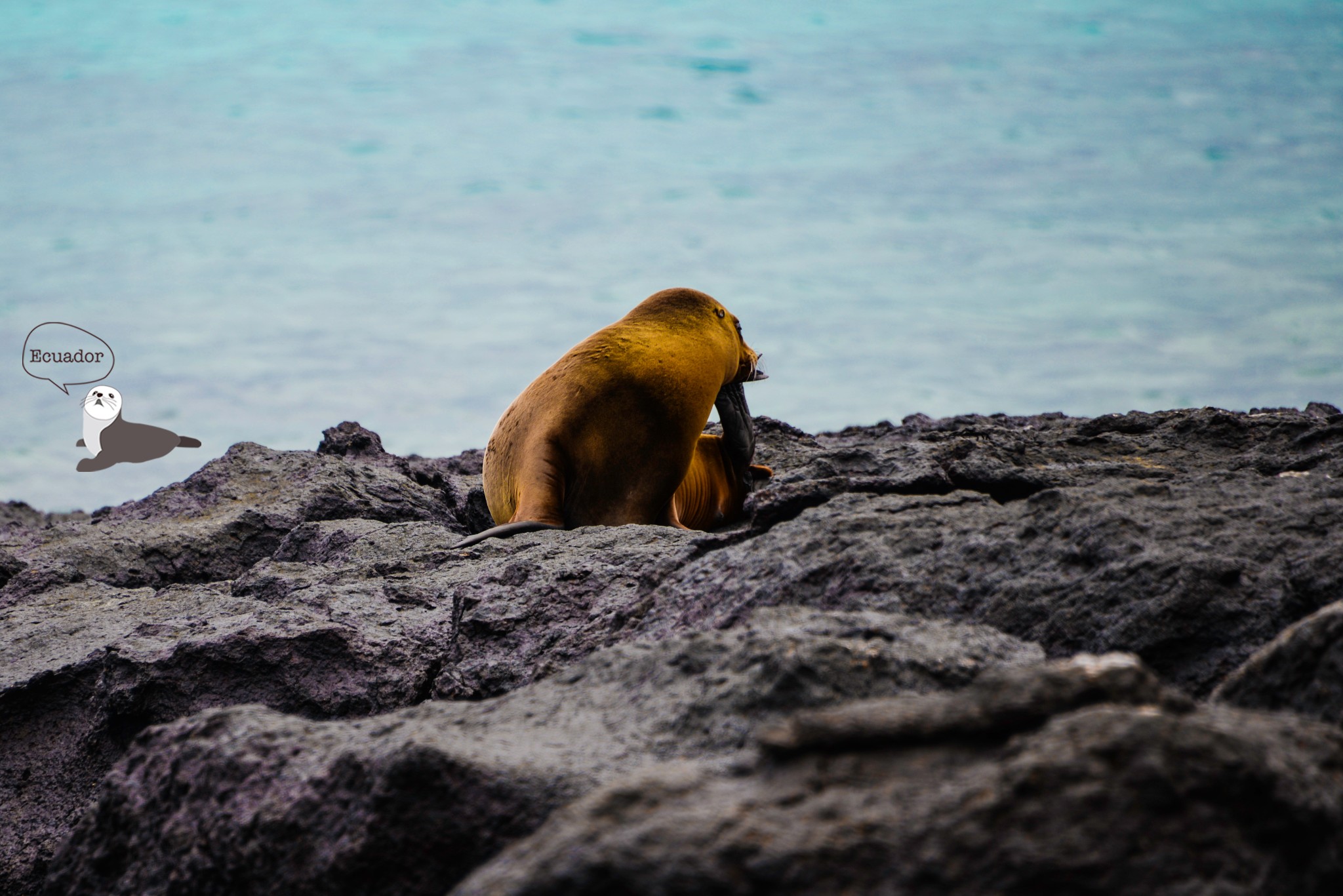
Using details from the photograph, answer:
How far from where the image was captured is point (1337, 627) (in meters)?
1.53

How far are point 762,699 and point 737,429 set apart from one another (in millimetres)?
4363

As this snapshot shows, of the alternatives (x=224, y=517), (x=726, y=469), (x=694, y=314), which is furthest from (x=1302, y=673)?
(x=224, y=517)

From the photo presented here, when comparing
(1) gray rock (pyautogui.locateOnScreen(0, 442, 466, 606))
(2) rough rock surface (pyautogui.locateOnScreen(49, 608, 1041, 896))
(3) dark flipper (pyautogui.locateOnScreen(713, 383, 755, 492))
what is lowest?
(1) gray rock (pyautogui.locateOnScreen(0, 442, 466, 606))

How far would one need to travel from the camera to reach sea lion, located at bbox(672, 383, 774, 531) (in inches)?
231

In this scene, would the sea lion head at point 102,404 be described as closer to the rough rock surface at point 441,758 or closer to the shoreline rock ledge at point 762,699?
the shoreline rock ledge at point 762,699

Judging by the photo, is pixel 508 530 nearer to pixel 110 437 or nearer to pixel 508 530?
pixel 508 530

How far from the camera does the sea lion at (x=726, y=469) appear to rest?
5879mm

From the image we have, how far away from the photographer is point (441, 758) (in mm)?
1599

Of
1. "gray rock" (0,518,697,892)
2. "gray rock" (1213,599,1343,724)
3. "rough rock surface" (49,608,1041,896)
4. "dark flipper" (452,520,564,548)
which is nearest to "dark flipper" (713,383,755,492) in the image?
"dark flipper" (452,520,564,548)

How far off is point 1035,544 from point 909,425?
4.72 metres

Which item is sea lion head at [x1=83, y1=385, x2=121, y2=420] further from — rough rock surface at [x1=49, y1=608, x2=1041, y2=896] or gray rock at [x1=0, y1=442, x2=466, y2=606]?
rough rock surface at [x1=49, y1=608, x2=1041, y2=896]

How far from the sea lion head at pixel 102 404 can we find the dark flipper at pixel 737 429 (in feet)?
12.0

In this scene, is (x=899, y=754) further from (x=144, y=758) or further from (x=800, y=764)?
(x=144, y=758)

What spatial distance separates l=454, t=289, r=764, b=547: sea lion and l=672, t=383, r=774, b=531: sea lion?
54 cm
